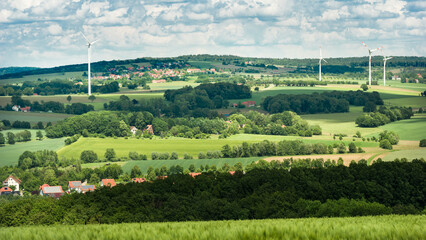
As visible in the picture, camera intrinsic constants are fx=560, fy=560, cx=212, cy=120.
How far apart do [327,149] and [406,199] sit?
158 ft

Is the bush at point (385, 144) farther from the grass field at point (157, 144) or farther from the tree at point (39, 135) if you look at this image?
the tree at point (39, 135)

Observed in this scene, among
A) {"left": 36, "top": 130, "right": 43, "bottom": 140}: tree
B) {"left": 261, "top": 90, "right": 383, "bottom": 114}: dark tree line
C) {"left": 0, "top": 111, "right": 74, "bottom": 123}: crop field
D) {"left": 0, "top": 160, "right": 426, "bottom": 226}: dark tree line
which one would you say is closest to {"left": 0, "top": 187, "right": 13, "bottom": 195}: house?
{"left": 0, "top": 160, "right": 426, "bottom": 226}: dark tree line

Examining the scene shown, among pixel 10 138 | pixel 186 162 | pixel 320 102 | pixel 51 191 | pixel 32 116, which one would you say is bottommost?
pixel 51 191

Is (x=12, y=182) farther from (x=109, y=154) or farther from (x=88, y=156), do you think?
(x=109, y=154)

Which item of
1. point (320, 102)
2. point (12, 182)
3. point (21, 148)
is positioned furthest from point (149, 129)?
point (12, 182)

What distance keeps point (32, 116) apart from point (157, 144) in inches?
1551

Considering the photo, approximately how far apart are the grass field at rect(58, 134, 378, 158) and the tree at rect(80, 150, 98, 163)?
1.64m

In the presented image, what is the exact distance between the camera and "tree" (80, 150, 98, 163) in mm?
92688

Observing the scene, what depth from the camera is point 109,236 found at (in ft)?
41.0

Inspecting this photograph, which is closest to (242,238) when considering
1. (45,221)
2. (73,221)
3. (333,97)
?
(73,221)

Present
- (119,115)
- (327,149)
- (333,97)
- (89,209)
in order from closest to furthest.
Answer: (89,209), (327,149), (119,115), (333,97)

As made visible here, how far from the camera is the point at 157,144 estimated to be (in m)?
106

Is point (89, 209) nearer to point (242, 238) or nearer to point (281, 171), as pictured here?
point (281, 171)

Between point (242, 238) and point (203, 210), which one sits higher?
point (242, 238)
